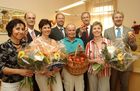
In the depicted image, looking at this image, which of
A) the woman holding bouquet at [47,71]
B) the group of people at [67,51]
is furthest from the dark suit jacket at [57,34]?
the woman holding bouquet at [47,71]

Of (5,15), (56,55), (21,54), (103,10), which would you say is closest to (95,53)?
(56,55)

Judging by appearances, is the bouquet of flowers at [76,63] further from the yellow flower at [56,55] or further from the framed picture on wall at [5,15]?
the framed picture on wall at [5,15]

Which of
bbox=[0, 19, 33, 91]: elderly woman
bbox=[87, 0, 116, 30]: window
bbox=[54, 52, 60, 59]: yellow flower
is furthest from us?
bbox=[87, 0, 116, 30]: window

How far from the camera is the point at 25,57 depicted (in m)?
2.29

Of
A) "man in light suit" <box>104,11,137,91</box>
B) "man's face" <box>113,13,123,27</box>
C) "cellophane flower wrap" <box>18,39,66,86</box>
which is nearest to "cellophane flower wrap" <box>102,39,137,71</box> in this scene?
"man in light suit" <box>104,11,137,91</box>

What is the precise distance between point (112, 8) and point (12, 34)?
545cm

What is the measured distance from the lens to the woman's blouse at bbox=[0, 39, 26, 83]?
2.26 meters

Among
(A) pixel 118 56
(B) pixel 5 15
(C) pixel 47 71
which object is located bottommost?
(C) pixel 47 71

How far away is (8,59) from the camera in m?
2.29

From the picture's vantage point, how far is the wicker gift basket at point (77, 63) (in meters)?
2.65

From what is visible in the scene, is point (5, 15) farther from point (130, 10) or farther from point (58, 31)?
point (130, 10)

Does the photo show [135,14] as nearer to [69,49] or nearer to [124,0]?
[124,0]

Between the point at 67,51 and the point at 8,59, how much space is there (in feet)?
3.03

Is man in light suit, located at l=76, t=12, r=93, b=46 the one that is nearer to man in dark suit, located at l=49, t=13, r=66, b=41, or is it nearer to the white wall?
man in dark suit, located at l=49, t=13, r=66, b=41
